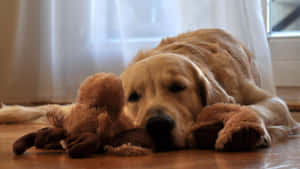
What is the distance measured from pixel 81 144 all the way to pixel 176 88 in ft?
1.61

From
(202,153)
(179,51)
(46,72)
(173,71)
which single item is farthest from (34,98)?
(202,153)

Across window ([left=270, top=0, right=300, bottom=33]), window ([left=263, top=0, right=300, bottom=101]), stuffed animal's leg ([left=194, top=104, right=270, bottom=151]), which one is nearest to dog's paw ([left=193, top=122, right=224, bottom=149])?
stuffed animal's leg ([left=194, top=104, right=270, bottom=151])

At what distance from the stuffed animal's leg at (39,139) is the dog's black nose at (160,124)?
0.87ft

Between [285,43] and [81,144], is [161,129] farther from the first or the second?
[285,43]

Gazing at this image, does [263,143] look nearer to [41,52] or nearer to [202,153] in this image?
[202,153]

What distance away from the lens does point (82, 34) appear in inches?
115

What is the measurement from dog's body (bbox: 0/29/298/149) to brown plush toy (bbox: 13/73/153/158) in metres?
0.10

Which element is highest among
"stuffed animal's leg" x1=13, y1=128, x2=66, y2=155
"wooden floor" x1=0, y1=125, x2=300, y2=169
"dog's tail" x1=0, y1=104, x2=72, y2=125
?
"stuffed animal's leg" x1=13, y1=128, x2=66, y2=155

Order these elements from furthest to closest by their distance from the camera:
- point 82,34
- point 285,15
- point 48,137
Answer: point 285,15, point 82,34, point 48,137

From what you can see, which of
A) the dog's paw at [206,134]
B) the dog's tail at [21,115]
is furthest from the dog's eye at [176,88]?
the dog's tail at [21,115]

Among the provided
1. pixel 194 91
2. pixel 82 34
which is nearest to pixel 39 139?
pixel 194 91

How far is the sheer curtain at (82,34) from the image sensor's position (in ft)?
9.20

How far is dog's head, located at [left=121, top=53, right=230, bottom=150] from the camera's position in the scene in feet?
Result: 4.44

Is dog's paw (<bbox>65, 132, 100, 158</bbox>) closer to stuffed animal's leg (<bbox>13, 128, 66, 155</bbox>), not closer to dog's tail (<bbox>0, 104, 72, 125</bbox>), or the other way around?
stuffed animal's leg (<bbox>13, 128, 66, 155</bbox>)
